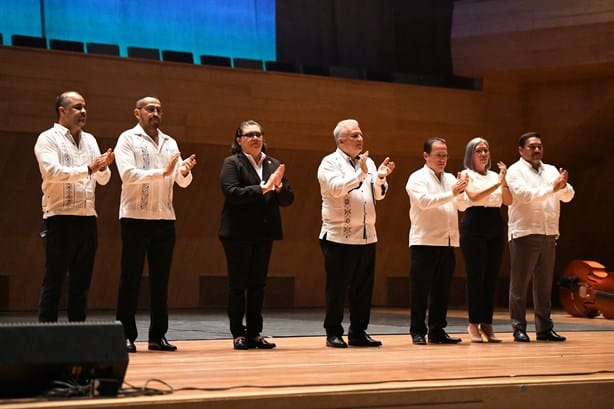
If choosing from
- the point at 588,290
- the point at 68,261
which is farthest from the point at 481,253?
the point at 588,290

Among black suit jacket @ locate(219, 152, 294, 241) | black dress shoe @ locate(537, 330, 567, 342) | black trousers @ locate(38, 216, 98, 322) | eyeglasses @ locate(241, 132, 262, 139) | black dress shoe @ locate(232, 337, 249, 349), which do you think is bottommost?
black dress shoe @ locate(537, 330, 567, 342)

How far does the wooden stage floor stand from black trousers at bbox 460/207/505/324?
490mm

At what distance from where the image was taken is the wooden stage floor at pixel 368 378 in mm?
3256

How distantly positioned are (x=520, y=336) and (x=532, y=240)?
0.59 meters

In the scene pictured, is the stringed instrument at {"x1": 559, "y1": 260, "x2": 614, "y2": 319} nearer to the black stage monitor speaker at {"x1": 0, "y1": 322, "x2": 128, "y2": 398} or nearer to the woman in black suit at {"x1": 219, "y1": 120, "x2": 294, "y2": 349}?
the woman in black suit at {"x1": 219, "y1": 120, "x2": 294, "y2": 349}

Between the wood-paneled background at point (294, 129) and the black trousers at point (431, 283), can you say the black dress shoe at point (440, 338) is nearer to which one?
the black trousers at point (431, 283)

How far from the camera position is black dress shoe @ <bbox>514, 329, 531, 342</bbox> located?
18.9 feet

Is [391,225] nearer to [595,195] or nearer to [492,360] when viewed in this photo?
[595,195]

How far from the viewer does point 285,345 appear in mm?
5328

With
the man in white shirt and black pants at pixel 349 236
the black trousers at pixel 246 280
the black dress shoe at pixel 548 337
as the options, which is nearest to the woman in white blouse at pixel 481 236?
the black dress shoe at pixel 548 337

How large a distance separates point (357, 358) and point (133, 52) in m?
4.58

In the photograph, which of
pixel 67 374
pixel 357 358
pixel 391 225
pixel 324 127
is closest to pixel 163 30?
pixel 324 127

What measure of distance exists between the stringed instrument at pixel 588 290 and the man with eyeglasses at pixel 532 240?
2.61 m

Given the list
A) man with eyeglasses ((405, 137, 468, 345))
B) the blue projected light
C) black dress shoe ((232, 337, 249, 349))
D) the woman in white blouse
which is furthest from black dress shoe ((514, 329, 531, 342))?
the blue projected light
